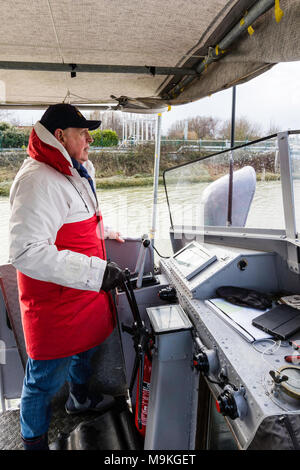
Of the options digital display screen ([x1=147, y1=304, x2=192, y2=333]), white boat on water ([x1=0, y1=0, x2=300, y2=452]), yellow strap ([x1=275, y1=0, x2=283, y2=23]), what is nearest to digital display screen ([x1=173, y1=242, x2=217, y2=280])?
white boat on water ([x1=0, y1=0, x2=300, y2=452])

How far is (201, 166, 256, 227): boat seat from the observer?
79.8 inches

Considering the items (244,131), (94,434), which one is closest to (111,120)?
(244,131)

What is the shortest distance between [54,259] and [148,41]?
56.8 inches

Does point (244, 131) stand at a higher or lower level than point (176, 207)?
higher

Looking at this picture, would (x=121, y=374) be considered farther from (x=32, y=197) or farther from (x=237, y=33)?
(x=237, y=33)

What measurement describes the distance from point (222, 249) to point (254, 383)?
102 cm

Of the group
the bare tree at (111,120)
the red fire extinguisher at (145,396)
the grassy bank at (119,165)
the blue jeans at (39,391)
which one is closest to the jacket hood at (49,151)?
the blue jeans at (39,391)

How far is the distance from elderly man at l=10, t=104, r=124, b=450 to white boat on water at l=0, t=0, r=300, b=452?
261 millimetres

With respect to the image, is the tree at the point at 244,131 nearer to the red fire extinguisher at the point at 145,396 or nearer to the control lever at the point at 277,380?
the control lever at the point at 277,380

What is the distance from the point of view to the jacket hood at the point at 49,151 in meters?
1.54

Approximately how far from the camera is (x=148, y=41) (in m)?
1.88

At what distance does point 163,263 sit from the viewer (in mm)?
2449

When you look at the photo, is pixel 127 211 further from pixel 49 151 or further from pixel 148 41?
pixel 49 151

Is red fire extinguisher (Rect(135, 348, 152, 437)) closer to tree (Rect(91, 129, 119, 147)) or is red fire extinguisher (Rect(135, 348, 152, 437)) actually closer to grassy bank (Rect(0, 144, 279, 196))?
grassy bank (Rect(0, 144, 279, 196))
